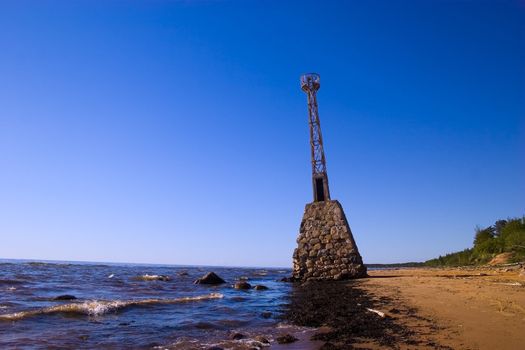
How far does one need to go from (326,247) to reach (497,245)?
24507mm

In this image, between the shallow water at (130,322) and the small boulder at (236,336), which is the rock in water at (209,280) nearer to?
the shallow water at (130,322)

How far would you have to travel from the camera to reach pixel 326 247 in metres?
23.3

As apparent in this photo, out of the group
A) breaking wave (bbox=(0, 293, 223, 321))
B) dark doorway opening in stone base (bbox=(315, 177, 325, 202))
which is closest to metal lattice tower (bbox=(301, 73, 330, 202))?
dark doorway opening in stone base (bbox=(315, 177, 325, 202))

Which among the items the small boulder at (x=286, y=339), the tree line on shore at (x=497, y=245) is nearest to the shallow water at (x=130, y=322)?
the small boulder at (x=286, y=339)

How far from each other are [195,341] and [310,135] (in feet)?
71.0


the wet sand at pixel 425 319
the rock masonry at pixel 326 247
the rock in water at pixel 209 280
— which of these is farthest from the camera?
the rock in water at pixel 209 280

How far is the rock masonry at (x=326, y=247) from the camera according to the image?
22.7 metres

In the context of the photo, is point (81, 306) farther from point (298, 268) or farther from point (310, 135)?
point (310, 135)

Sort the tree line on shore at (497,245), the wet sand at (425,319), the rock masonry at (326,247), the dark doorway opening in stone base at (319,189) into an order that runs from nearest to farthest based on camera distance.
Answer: the wet sand at (425,319) → the rock masonry at (326,247) → the dark doorway opening in stone base at (319,189) → the tree line on shore at (497,245)

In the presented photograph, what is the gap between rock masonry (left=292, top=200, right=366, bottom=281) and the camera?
74.5 ft

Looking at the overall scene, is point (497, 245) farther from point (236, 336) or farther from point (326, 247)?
point (236, 336)

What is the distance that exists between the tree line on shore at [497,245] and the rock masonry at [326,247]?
611 inches

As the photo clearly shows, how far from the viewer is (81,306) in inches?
458

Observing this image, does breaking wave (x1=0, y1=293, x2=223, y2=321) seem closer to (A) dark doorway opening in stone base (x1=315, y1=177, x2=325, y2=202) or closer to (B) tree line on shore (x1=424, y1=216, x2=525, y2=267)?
(A) dark doorway opening in stone base (x1=315, y1=177, x2=325, y2=202)
